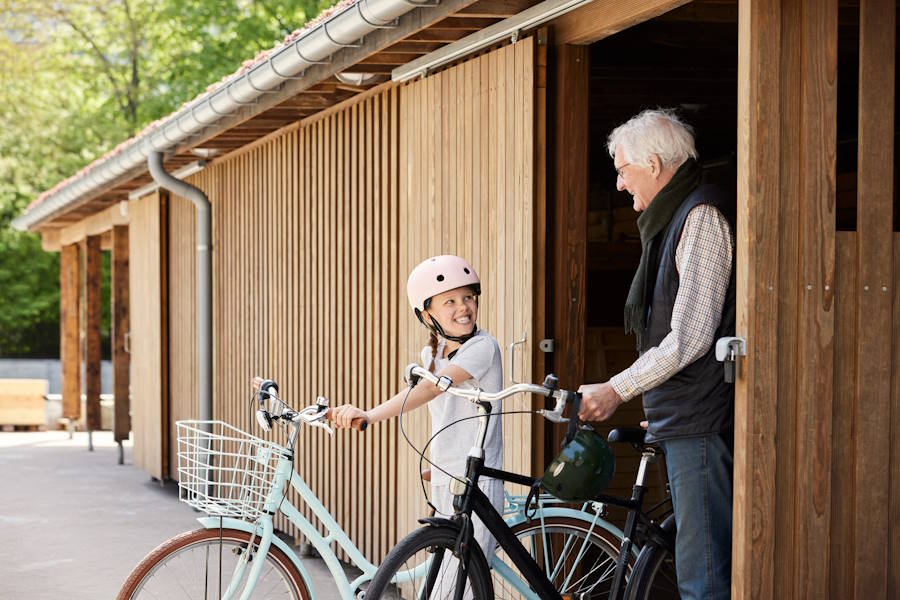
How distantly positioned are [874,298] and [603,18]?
6.01ft

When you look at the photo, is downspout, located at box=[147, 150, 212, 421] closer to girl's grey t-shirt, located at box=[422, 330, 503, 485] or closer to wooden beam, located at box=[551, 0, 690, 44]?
wooden beam, located at box=[551, 0, 690, 44]

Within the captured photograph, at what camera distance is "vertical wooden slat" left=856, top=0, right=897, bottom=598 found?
3467 millimetres

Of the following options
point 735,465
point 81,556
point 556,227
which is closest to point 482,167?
point 556,227

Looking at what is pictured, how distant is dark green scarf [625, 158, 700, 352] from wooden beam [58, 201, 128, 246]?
9.96 m

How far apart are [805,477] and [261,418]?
70.2 inches

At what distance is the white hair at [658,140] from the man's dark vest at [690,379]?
15 centimetres

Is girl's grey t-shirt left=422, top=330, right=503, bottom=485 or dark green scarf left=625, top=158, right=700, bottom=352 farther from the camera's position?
girl's grey t-shirt left=422, top=330, right=503, bottom=485

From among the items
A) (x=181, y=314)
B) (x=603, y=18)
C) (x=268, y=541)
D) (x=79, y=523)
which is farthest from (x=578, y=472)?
(x=181, y=314)

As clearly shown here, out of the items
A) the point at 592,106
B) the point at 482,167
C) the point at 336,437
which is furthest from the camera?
the point at 592,106

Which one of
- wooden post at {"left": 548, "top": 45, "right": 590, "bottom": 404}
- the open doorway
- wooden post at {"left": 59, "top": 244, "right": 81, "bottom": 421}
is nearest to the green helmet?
wooden post at {"left": 548, "top": 45, "right": 590, "bottom": 404}

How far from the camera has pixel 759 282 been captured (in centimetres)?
344

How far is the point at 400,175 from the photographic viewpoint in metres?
6.67

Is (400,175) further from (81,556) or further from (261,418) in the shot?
(81,556)

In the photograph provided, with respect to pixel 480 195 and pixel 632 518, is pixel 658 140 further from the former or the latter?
pixel 480 195
